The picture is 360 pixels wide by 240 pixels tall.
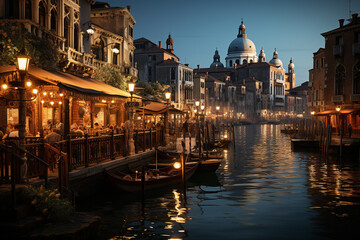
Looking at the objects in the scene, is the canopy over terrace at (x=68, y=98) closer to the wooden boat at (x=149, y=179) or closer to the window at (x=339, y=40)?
the wooden boat at (x=149, y=179)

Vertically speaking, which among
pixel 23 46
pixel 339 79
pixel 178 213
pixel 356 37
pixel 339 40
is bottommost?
pixel 178 213

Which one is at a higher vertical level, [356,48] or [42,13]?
[356,48]

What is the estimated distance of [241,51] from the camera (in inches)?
5512

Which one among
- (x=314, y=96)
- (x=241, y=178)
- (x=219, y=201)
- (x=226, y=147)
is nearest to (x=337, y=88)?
(x=314, y=96)

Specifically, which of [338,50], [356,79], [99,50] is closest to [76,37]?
[99,50]

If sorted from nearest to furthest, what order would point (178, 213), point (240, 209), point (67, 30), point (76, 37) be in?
point (178, 213), point (240, 209), point (67, 30), point (76, 37)

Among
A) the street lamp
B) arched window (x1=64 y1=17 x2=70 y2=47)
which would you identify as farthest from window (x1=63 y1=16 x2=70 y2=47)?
the street lamp

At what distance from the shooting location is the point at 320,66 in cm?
4634

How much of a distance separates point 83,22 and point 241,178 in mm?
15472

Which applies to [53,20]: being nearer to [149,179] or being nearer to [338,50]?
[149,179]

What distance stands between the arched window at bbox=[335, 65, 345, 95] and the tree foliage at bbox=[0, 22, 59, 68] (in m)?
29.1

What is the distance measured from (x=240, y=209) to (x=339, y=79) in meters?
30.4

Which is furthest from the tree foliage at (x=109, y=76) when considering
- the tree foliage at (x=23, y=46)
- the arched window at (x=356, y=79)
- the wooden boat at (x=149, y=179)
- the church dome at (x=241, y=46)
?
the church dome at (x=241, y=46)

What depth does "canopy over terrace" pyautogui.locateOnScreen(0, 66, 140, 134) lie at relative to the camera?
38.8 feet
